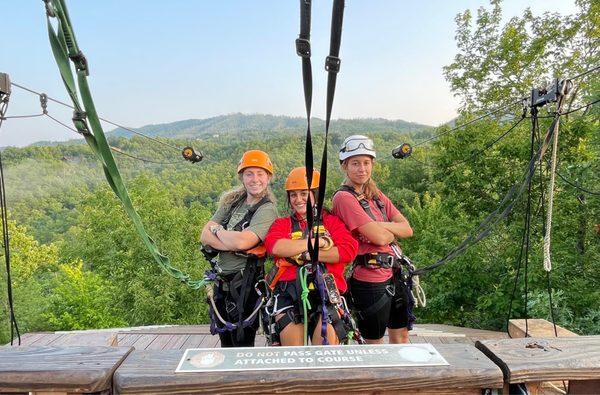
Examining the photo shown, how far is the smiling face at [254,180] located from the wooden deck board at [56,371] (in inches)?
48.7

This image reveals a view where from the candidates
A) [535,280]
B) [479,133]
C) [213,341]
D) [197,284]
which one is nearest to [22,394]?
[197,284]

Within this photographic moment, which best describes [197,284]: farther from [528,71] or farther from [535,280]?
[528,71]

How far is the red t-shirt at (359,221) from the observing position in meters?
2.22

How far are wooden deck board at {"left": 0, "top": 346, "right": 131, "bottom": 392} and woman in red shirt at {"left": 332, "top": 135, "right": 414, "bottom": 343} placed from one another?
136cm

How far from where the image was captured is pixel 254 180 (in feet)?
7.62

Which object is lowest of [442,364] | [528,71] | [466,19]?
[442,364]

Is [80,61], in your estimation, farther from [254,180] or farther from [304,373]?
[304,373]

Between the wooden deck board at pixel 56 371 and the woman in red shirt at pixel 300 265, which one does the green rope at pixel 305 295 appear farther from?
the wooden deck board at pixel 56 371

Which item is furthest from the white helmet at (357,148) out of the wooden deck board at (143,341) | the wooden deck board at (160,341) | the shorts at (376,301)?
the wooden deck board at (143,341)

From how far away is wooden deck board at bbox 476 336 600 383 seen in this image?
1.18 metres

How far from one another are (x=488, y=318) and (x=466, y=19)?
787cm

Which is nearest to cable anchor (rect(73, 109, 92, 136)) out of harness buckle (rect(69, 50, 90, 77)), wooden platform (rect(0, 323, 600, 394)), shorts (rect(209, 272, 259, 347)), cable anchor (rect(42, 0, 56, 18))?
harness buckle (rect(69, 50, 90, 77))

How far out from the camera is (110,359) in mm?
1206

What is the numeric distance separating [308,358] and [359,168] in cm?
135
